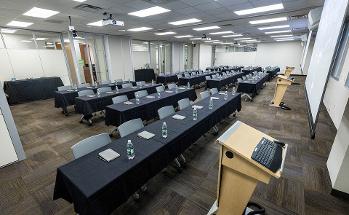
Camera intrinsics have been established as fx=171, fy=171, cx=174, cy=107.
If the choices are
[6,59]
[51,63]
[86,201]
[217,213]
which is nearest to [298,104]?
[217,213]

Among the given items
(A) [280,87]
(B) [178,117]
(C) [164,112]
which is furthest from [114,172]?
(A) [280,87]

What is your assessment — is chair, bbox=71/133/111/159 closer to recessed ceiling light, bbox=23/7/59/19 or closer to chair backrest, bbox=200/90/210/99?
chair backrest, bbox=200/90/210/99

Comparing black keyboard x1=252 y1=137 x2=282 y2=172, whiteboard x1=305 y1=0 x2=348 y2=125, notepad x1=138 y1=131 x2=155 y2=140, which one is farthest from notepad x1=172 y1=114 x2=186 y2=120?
whiteboard x1=305 y1=0 x2=348 y2=125

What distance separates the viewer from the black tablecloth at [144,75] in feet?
41.7

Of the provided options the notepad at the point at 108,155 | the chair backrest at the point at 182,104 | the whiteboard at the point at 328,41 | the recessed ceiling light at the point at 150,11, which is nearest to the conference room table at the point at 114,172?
the notepad at the point at 108,155

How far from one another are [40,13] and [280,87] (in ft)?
27.2

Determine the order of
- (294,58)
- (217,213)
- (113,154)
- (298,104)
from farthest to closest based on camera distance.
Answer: (294,58) < (298,104) < (113,154) < (217,213)

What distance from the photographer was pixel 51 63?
8828mm

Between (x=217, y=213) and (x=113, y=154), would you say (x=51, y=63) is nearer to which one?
(x=113, y=154)

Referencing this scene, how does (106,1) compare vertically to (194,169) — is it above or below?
above

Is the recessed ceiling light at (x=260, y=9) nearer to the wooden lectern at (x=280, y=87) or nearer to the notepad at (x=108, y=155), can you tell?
the wooden lectern at (x=280, y=87)

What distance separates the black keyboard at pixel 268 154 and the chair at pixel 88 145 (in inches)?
73.2

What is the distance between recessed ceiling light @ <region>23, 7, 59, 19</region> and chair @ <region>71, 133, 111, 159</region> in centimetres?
481

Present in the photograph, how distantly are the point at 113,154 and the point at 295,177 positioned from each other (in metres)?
2.86
